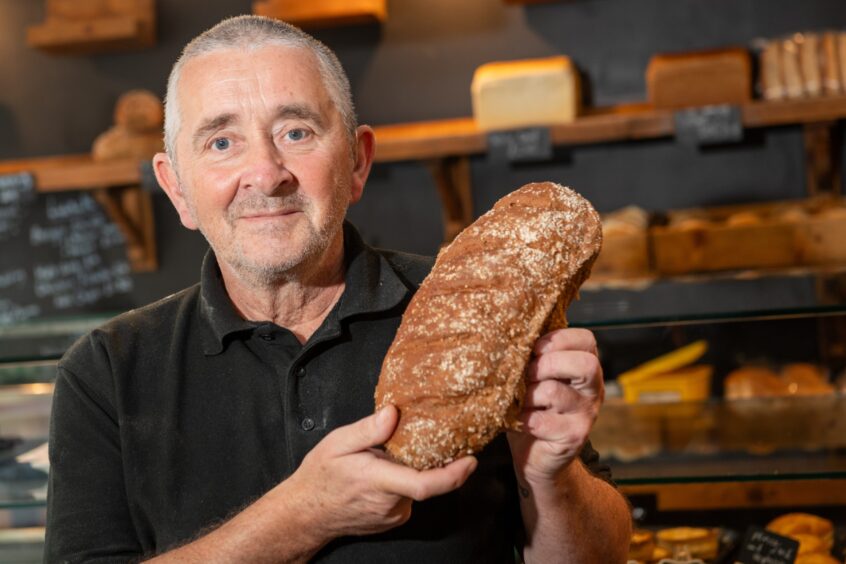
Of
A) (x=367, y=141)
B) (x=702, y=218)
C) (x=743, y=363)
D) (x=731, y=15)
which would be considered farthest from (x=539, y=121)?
(x=367, y=141)

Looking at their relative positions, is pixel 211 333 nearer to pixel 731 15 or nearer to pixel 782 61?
pixel 782 61

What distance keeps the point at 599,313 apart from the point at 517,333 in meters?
0.74

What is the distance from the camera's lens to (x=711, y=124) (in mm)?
3188

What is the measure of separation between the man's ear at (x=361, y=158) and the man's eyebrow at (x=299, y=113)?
0.14m

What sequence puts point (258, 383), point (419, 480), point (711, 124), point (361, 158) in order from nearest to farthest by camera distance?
1. point (419, 480)
2. point (258, 383)
3. point (361, 158)
4. point (711, 124)

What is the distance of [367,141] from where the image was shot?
171cm

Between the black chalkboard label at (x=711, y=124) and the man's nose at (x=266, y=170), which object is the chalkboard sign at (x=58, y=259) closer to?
the black chalkboard label at (x=711, y=124)

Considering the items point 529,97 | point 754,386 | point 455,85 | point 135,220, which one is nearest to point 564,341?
point 754,386

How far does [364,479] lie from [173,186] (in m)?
0.70

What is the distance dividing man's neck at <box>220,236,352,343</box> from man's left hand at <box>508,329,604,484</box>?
1.35ft

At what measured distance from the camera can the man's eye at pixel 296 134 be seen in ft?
4.93

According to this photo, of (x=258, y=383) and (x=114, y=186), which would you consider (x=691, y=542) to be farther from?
(x=114, y=186)

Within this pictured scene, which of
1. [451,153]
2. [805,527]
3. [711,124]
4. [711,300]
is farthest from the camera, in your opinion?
[451,153]

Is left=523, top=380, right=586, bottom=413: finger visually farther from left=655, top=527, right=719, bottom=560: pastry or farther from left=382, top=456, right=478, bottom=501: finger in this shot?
left=655, top=527, right=719, bottom=560: pastry
